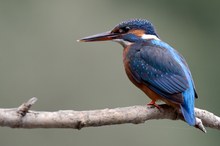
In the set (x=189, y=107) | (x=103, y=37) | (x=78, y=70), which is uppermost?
(x=103, y=37)

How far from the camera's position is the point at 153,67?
2.75 meters

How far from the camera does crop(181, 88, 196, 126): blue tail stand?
241 cm

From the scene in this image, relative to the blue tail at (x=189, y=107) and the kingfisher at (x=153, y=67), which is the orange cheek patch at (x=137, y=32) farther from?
the blue tail at (x=189, y=107)

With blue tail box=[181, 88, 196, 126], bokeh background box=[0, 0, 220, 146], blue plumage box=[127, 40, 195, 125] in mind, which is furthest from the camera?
bokeh background box=[0, 0, 220, 146]

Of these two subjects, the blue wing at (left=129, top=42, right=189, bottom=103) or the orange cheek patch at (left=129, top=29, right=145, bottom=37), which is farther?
the orange cheek patch at (left=129, top=29, right=145, bottom=37)

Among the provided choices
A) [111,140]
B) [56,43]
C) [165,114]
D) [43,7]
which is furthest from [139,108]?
[43,7]

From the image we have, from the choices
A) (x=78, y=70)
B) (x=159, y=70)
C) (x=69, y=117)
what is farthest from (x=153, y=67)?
(x=78, y=70)

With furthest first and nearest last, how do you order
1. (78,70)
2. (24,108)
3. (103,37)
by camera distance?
1. (78,70)
2. (103,37)
3. (24,108)

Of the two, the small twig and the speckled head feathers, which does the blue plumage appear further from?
the small twig

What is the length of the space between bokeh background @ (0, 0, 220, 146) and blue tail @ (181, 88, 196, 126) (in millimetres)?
2006

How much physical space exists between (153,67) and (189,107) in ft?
1.12

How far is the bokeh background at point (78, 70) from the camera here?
4582 mm

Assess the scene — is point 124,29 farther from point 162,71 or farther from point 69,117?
point 69,117

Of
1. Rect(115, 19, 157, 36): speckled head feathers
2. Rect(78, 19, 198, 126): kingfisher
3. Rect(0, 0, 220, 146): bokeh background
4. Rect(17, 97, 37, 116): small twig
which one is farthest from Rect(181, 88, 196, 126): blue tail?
Rect(0, 0, 220, 146): bokeh background
